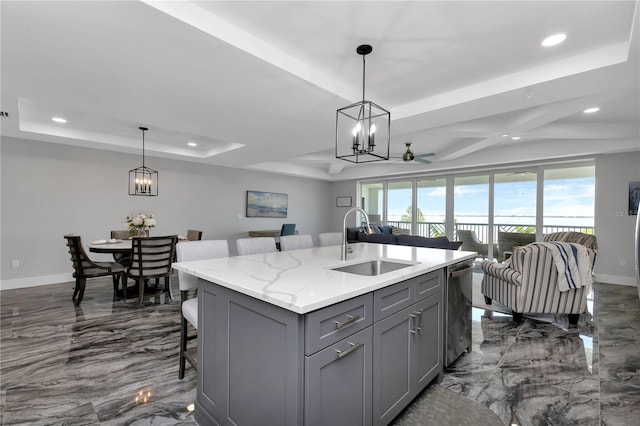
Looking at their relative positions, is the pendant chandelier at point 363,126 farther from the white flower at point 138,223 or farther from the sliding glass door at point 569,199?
the sliding glass door at point 569,199

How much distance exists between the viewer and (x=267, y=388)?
4.26 ft

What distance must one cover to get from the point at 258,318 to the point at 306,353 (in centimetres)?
31

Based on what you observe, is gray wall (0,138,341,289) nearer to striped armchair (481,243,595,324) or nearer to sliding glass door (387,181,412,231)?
sliding glass door (387,181,412,231)

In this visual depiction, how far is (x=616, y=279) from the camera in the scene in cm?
517

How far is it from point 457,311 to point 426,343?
581mm

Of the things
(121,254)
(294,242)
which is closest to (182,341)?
(294,242)

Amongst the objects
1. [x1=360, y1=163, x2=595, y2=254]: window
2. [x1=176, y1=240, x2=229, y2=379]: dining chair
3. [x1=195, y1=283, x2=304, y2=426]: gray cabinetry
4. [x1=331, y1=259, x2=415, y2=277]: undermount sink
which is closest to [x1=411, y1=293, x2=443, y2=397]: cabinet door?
[x1=331, y1=259, x2=415, y2=277]: undermount sink

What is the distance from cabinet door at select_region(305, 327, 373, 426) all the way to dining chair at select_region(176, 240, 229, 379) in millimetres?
1050

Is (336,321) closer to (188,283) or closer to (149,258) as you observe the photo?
(188,283)

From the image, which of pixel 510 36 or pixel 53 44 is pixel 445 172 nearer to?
pixel 510 36

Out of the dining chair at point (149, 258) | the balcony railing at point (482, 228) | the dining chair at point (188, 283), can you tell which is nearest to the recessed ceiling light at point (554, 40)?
the dining chair at point (188, 283)

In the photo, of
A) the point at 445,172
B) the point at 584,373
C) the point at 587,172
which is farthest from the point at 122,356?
the point at 587,172

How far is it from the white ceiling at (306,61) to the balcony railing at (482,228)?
2593mm

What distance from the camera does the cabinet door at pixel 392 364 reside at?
4.93ft
